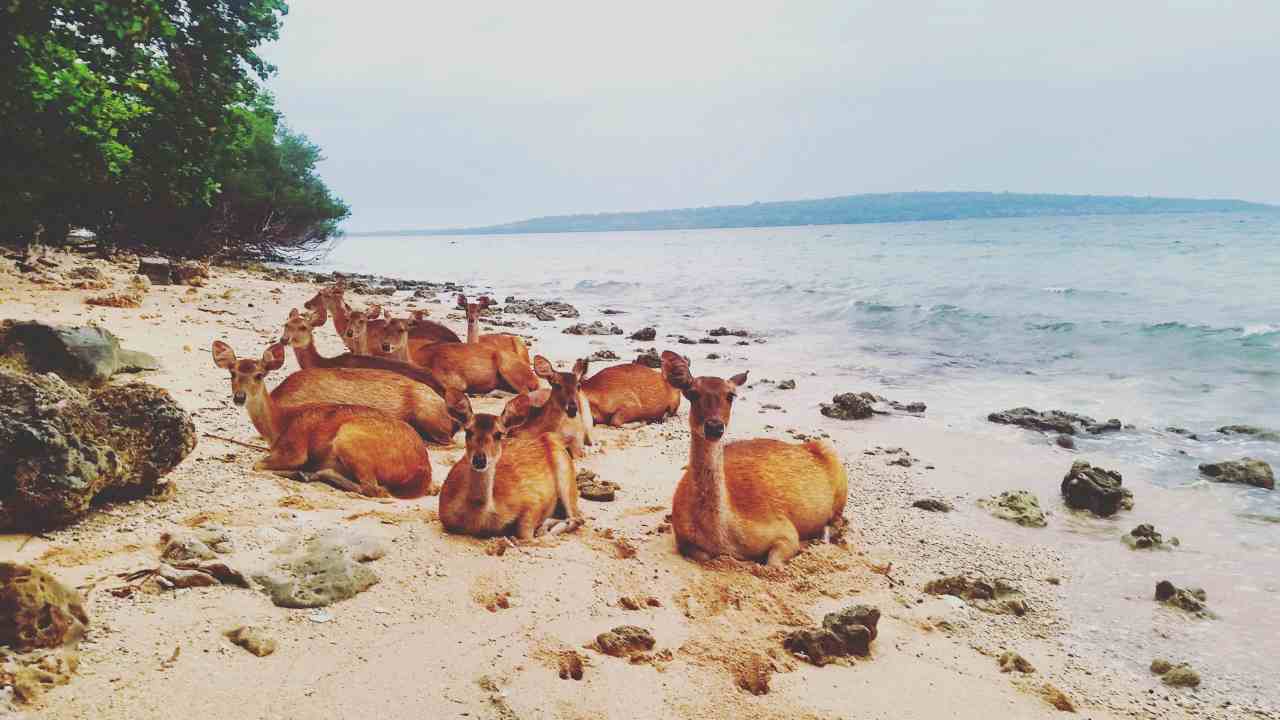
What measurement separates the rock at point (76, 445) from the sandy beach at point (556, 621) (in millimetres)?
181

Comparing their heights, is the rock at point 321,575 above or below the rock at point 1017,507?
above

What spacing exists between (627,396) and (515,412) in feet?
15.5

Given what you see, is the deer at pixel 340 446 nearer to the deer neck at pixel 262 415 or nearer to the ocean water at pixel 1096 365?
the deer neck at pixel 262 415

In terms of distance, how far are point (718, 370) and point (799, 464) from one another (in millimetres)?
10124

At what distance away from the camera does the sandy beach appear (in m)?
3.86

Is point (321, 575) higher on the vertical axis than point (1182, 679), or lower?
higher

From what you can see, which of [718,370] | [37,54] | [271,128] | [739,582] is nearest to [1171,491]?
[739,582]

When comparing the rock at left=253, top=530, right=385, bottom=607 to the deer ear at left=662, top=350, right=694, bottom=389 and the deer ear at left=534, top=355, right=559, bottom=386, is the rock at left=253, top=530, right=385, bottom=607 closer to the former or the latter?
the deer ear at left=662, top=350, right=694, bottom=389

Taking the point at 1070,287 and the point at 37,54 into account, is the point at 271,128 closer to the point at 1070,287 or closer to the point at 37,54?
the point at 37,54

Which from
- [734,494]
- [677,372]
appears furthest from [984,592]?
[677,372]

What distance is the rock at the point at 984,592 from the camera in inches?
229

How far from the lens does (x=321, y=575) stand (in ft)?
16.0

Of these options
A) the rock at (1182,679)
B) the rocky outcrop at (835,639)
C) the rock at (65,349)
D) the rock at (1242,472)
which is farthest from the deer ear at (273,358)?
the rock at (1242,472)

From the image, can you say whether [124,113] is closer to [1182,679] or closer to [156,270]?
[156,270]
